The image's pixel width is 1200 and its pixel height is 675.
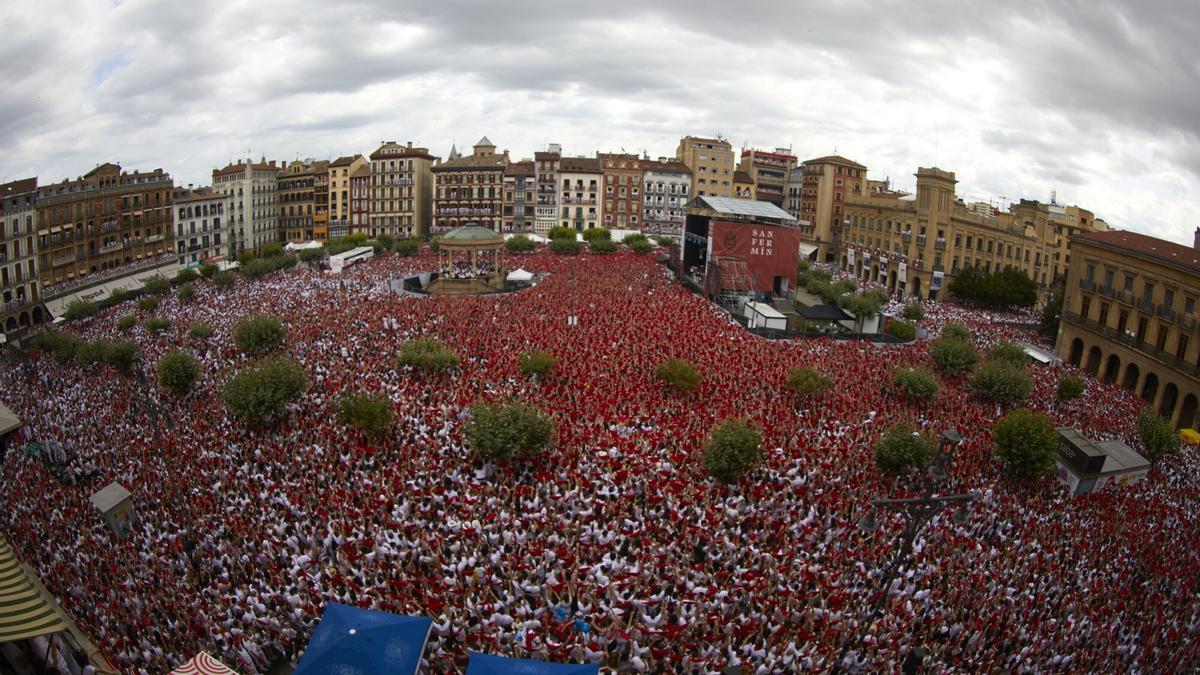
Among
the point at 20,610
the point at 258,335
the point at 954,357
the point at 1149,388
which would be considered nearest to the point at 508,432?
the point at 20,610

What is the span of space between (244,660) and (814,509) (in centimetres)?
1195

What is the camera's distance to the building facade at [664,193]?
81125 mm

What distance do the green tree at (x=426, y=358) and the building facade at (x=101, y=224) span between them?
42.0m

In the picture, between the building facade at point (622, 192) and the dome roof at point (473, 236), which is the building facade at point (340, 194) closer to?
the building facade at point (622, 192)

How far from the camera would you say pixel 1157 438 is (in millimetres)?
24500

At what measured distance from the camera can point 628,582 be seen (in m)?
14.0

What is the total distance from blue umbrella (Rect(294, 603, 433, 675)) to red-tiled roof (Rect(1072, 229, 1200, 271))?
116ft

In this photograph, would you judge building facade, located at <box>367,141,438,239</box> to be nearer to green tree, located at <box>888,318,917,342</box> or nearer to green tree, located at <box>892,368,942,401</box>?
green tree, located at <box>888,318,917,342</box>

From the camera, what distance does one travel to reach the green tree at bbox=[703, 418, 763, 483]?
18.3 m

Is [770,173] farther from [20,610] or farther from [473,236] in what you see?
[20,610]

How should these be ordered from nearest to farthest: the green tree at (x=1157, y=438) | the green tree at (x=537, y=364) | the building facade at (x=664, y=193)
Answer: the green tree at (x=1157, y=438)
the green tree at (x=537, y=364)
the building facade at (x=664, y=193)

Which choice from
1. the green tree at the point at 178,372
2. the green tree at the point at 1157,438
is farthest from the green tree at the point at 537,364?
the green tree at the point at 1157,438

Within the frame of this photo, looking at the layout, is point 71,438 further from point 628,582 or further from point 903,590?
point 903,590

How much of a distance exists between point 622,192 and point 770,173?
21.7 m
